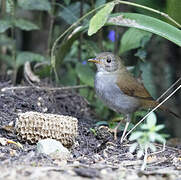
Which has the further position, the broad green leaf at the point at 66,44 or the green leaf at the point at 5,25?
the green leaf at the point at 5,25

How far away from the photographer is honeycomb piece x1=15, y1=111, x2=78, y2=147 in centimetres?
339

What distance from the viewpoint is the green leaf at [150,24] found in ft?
12.3

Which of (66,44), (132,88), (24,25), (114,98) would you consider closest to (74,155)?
(114,98)

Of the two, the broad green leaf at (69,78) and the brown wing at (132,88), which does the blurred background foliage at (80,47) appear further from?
the brown wing at (132,88)

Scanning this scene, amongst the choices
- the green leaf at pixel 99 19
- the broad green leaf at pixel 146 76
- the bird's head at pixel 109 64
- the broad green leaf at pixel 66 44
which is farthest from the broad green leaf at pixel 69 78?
the green leaf at pixel 99 19

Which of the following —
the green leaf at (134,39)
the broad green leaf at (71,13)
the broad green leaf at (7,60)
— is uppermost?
the broad green leaf at (71,13)

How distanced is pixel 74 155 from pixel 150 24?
1368mm

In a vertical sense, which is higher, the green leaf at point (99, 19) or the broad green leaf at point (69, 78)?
the green leaf at point (99, 19)

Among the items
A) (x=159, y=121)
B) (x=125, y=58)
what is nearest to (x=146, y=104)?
(x=159, y=121)

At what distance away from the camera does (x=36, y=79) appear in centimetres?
503

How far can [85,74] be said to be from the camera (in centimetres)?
514

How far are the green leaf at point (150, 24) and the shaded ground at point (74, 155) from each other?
3.16 feet

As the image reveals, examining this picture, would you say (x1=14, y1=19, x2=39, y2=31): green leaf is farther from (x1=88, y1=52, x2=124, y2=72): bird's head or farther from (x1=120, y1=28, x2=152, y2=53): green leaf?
(x1=120, y1=28, x2=152, y2=53): green leaf

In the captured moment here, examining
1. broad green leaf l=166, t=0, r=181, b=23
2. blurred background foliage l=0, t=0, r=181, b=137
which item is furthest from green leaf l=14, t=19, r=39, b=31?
broad green leaf l=166, t=0, r=181, b=23
